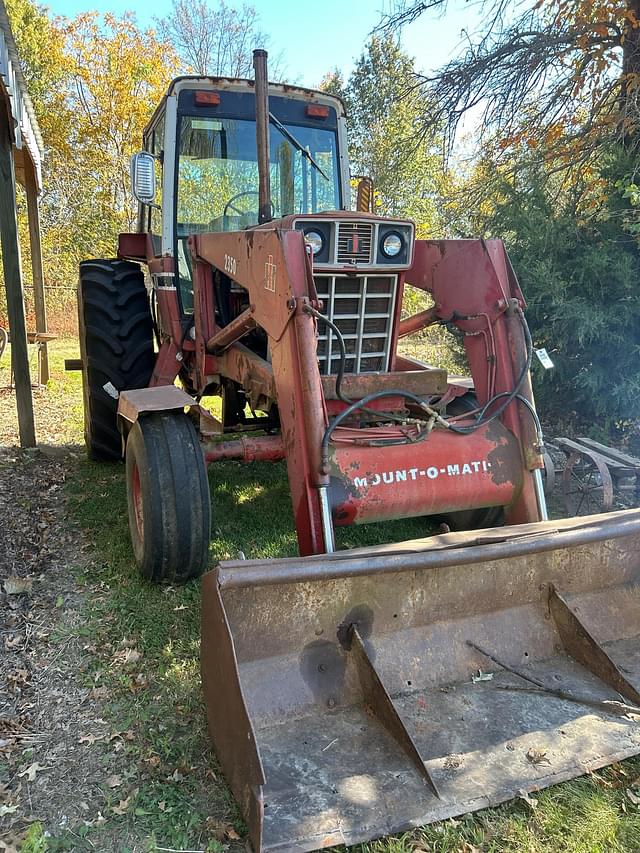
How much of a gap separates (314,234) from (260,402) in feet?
3.82

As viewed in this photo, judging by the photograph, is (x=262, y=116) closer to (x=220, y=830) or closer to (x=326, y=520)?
(x=326, y=520)

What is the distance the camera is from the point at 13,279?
20.4 feet

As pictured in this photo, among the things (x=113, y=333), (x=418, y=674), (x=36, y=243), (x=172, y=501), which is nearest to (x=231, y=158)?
(x=113, y=333)

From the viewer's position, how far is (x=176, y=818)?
7.32 ft

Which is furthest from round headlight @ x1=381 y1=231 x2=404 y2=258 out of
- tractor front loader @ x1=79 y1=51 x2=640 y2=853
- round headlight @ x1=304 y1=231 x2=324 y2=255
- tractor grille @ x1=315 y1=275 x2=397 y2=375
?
round headlight @ x1=304 y1=231 x2=324 y2=255

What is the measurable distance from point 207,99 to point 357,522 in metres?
3.24

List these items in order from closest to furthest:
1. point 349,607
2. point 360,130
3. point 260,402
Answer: point 349,607
point 260,402
point 360,130

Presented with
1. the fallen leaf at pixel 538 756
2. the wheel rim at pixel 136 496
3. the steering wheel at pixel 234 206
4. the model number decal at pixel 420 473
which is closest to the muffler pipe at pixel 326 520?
the model number decal at pixel 420 473

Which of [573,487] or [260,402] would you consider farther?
[573,487]

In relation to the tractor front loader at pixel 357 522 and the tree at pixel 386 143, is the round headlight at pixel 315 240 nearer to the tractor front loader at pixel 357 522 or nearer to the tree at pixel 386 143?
the tractor front loader at pixel 357 522

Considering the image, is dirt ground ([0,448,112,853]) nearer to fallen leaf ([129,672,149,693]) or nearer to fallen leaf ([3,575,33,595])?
fallen leaf ([3,575,33,595])

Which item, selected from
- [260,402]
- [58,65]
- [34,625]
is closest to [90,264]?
[260,402]

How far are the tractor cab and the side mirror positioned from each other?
0.06 m

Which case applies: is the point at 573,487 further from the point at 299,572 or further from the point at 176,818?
the point at 176,818
